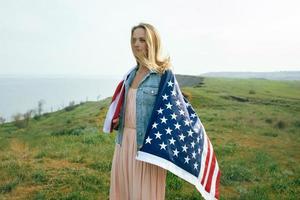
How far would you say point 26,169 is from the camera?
29.3 feet

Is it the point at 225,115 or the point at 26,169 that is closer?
the point at 26,169

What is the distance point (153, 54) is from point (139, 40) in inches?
8.1

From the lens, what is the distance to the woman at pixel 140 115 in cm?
423

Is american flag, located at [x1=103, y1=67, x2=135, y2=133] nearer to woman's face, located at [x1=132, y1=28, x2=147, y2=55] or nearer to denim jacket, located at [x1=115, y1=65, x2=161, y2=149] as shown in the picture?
denim jacket, located at [x1=115, y1=65, x2=161, y2=149]

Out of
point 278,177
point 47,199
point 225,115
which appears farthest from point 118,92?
point 225,115

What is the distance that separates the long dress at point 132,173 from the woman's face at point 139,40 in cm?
46

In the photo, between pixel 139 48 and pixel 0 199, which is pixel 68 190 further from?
pixel 139 48

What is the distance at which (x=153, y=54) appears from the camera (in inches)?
167

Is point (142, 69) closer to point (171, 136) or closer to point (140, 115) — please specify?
Answer: point (140, 115)

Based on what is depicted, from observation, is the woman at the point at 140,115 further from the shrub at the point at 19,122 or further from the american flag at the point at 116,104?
the shrub at the point at 19,122

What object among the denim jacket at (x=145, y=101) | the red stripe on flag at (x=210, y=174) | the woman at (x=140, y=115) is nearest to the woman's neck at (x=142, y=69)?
the woman at (x=140, y=115)

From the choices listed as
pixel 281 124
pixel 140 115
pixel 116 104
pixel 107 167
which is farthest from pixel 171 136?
pixel 281 124

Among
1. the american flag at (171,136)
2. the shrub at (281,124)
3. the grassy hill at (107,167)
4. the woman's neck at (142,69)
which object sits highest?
the woman's neck at (142,69)

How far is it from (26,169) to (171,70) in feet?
19.0
